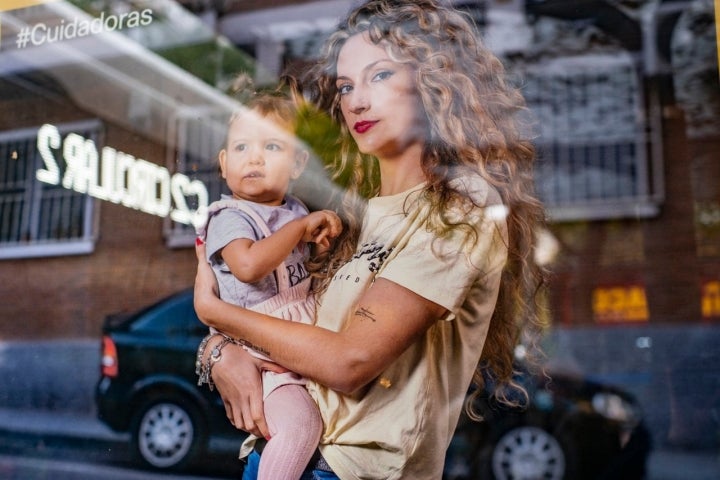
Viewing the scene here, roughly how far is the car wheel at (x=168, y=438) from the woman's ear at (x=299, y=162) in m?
1.10

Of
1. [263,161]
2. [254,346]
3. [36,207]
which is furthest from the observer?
[36,207]

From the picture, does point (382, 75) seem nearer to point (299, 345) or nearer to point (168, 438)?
point (299, 345)

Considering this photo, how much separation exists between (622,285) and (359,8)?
1388 mm

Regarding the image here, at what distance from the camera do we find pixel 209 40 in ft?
8.42

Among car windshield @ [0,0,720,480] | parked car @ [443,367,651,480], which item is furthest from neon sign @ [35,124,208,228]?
parked car @ [443,367,651,480]

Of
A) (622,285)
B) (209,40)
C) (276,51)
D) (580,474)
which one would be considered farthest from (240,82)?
(580,474)

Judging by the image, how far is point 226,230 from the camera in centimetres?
155

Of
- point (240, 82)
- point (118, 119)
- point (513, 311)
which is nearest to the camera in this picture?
point (513, 311)

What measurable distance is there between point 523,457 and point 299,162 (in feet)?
5.11

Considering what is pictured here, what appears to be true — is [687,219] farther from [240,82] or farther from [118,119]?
[118,119]

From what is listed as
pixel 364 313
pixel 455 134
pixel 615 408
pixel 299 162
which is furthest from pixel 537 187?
pixel 615 408

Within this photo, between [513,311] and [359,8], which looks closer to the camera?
[513,311]

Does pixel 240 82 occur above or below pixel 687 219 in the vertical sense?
above

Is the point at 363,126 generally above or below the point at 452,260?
above
